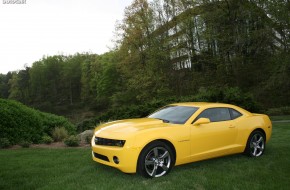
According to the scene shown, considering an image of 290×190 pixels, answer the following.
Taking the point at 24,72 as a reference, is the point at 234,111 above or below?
below

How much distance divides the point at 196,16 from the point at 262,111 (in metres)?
15.5

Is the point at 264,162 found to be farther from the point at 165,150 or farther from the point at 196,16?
the point at 196,16

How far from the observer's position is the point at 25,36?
22.2 m

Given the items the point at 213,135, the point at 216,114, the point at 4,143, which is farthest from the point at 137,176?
the point at 4,143

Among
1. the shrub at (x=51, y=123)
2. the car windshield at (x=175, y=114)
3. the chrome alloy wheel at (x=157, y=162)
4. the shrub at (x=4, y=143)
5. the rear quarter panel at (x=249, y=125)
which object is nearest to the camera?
the chrome alloy wheel at (x=157, y=162)

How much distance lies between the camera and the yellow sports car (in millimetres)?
6438

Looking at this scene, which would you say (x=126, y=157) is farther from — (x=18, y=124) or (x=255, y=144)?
(x=18, y=124)

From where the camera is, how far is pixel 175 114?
7.82 metres

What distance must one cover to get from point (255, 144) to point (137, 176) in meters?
3.58

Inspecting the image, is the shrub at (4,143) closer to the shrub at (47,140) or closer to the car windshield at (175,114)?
the shrub at (47,140)

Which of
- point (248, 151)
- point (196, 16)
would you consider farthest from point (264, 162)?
point (196, 16)

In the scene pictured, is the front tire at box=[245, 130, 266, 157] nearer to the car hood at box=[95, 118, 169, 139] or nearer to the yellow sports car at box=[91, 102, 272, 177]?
the yellow sports car at box=[91, 102, 272, 177]

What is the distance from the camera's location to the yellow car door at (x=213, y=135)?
719 cm

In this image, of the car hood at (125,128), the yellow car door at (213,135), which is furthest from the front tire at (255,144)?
the car hood at (125,128)
